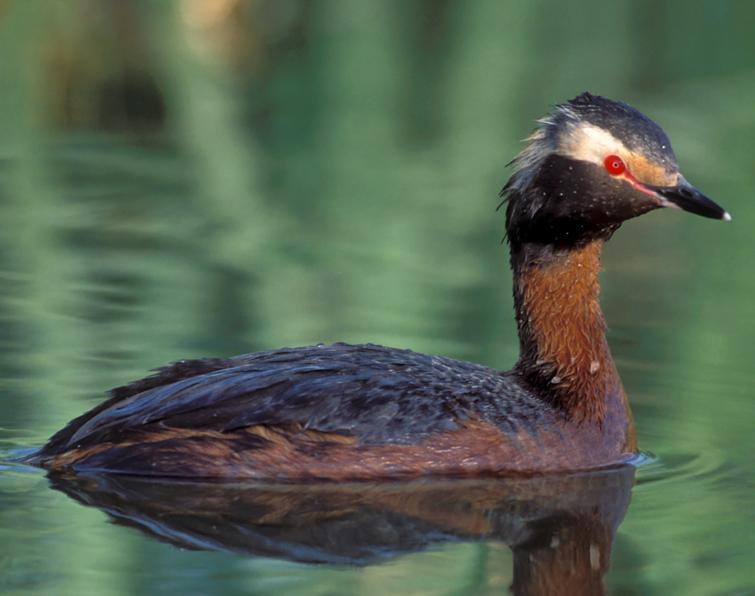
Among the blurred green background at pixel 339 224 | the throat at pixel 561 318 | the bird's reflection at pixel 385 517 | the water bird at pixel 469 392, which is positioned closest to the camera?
the bird's reflection at pixel 385 517

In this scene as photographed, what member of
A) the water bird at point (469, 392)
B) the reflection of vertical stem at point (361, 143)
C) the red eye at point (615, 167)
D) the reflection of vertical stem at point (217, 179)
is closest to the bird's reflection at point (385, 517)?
the water bird at point (469, 392)

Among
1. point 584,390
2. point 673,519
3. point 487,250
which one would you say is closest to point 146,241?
point 487,250

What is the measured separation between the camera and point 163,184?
16.0 meters

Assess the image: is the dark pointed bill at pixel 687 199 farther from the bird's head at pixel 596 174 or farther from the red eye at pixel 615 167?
the red eye at pixel 615 167

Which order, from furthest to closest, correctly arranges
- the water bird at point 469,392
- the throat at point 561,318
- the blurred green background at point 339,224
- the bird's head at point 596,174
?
the throat at point 561,318, the bird's head at point 596,174, the water bird at point 469,392, the blurred green background at point 339,224

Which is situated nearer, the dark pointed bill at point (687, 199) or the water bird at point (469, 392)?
the water bird at point (469, 392)

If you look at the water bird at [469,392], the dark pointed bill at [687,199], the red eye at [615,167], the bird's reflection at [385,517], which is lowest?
the bird's reflection at [385,517]

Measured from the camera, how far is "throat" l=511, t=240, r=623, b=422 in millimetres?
9312

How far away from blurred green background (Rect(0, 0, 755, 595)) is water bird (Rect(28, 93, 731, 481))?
50 centimetres

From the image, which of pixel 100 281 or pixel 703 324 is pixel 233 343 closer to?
pixel 100 281

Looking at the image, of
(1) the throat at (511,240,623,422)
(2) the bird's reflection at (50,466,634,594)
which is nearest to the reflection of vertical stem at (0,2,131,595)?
(2) the bird's reflection at (50,466,634,594)

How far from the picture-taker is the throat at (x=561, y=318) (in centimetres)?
931

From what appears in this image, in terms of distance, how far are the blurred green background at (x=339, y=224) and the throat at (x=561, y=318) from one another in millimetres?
580

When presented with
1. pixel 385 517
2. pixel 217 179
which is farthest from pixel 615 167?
pixel 217 179
